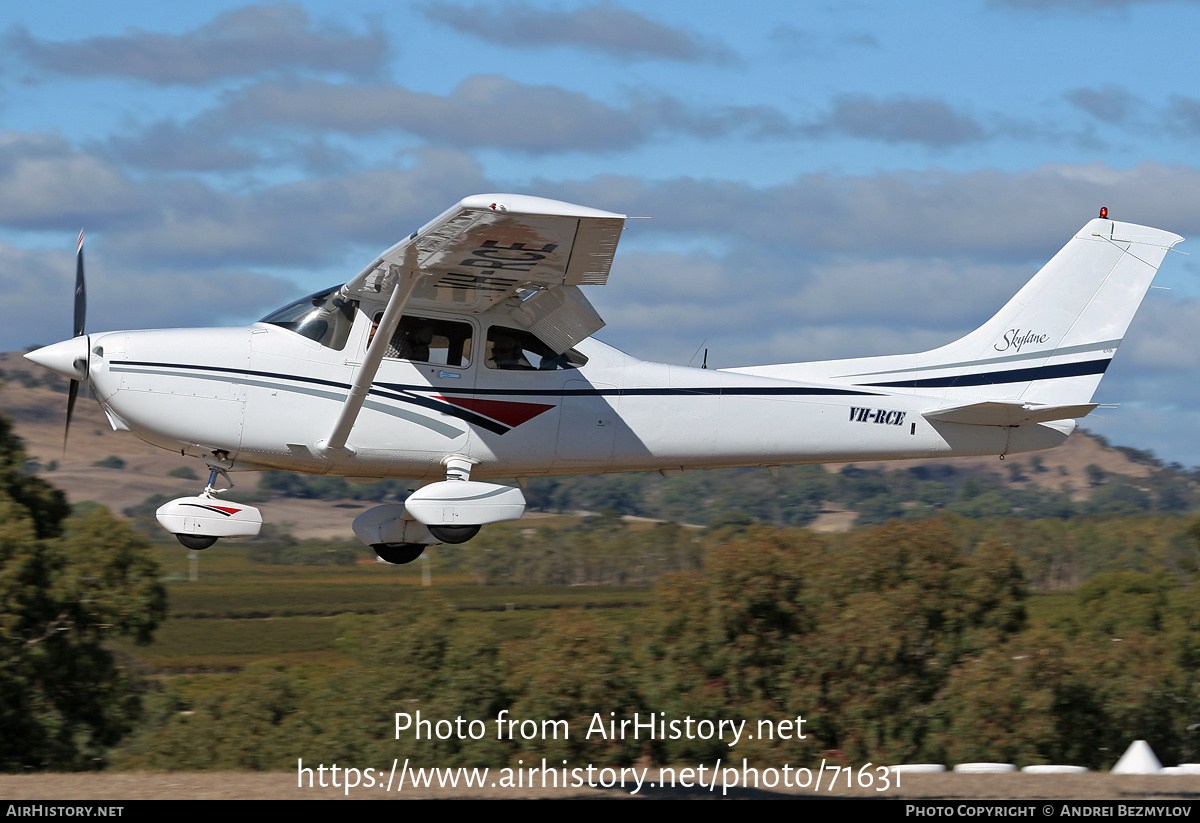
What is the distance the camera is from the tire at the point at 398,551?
A: 11766mm

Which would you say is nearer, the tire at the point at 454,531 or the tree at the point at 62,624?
the tire at the point at 454,531

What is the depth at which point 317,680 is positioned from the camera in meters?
47.8

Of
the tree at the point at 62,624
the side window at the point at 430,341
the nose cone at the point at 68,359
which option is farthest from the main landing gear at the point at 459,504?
the tree at the point at 62,624

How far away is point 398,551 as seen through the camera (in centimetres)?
1180

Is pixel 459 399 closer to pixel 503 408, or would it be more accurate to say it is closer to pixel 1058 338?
pixel 503 408

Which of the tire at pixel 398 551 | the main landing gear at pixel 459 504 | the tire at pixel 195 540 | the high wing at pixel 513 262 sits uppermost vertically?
the high wing at pixel 513 262

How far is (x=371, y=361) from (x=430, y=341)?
0.74 meters

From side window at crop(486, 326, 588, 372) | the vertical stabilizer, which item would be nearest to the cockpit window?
side window at crop(486, 326, 588, 372)

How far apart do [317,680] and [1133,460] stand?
139m

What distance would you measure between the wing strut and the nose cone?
6.70 ft

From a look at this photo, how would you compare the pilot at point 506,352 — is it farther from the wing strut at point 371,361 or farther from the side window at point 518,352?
the wing strut at point 371,361

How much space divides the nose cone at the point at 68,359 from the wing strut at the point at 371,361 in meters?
2.04

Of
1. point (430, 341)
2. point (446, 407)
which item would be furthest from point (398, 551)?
point (430, 341)

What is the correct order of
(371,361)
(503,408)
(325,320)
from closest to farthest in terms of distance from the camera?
1. (371,361)
2. (325,320)
3. (503,408)
